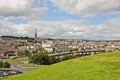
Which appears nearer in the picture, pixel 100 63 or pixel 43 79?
pixel 43 79

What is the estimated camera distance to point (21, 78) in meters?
24.6

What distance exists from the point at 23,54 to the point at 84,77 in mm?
177747

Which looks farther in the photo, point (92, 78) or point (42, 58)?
point (42, 58)

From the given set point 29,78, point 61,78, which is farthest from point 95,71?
point 29,78

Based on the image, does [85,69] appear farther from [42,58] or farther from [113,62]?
[42,58]

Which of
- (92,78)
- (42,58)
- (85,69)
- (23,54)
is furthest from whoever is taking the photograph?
(23,54)

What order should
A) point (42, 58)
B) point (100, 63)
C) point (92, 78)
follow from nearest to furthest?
1. point (92, 78)
2. point (100, 63)
3. point (42, 58)

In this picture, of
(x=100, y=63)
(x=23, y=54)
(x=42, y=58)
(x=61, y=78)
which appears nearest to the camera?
(x=61, y=78)

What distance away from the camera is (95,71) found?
20.9 metres

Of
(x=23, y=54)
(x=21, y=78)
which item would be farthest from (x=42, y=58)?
(x=23, y=54)

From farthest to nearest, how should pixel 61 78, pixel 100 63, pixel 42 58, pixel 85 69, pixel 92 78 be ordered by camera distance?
pixel 42 58
pixel 100 63
pixel 85 69
pixel 61 78
pixel 92 78

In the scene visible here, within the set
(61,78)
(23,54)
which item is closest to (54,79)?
(61,78)

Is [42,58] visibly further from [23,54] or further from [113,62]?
[23,54]

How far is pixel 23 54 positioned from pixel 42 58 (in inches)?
3686
